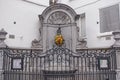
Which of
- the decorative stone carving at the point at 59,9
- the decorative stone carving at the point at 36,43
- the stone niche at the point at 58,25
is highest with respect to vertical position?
the decorative stone carving at the point at 59,9

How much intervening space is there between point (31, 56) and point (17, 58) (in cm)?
61

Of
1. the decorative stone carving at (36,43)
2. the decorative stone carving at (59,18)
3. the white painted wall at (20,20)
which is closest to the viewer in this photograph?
the decorative stone carving at (36,43)

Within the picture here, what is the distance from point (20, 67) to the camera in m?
8.66

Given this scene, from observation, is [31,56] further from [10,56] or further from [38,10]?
[38,10]

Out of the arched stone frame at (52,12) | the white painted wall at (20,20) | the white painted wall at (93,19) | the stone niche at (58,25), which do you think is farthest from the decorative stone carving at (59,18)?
the white painted wall at (93,19)

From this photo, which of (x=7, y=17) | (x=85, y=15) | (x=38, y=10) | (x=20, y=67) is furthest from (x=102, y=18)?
(x=20, y=67)

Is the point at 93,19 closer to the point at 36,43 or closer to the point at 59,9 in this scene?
the point at 59,9

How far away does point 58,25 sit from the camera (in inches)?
500

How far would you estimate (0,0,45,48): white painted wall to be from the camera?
12.4 meters

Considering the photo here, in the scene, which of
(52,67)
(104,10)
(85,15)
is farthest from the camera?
(85,15)

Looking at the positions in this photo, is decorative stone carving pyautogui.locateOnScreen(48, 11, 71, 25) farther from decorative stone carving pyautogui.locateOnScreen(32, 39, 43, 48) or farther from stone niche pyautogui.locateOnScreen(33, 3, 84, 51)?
decorative stone carving pyautogui.locateOnScreen(32, 39, 43, 48)

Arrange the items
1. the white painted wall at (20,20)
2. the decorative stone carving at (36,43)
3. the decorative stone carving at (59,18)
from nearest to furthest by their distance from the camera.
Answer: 1. the decorative stone carving at (36,43)
2. the white painted wall at (20,20)
3. the decorative stone carving at (59,18)

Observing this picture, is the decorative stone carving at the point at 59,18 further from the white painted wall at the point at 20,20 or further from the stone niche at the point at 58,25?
the white painted wall at the point at 20,20

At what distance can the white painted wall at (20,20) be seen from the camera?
1236 centimetres
